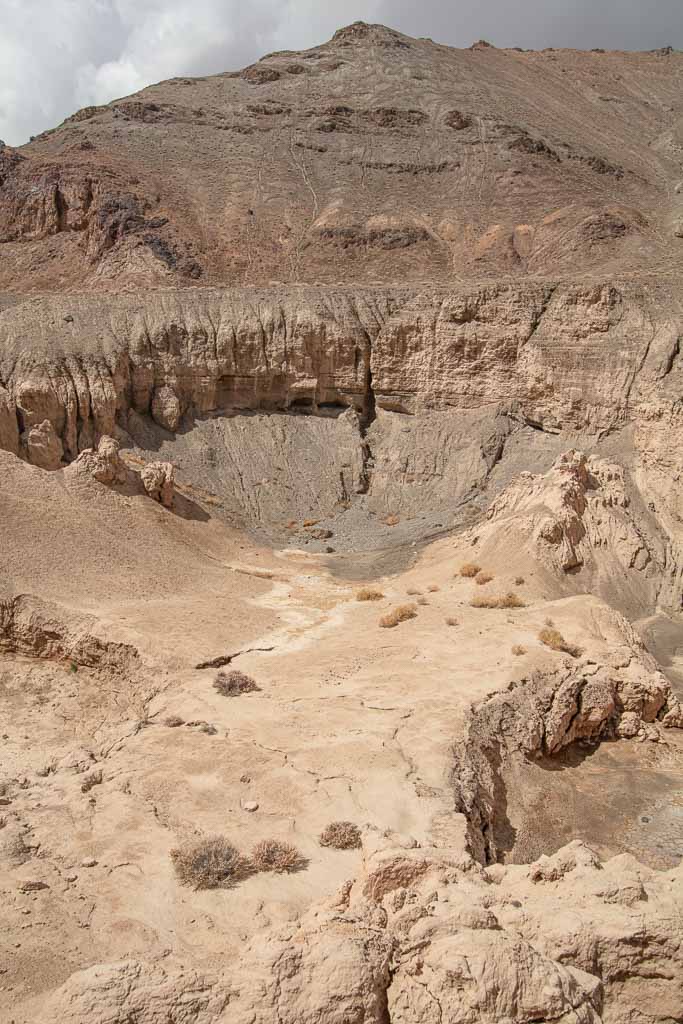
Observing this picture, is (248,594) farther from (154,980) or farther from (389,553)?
(154,980)

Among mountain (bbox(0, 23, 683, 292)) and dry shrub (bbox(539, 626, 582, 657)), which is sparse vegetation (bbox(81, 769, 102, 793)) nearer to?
dry shrub (bbox(539, 626, 582, 657))

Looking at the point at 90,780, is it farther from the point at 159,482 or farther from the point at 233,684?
the point at 159,482

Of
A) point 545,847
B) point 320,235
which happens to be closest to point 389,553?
point 545,847

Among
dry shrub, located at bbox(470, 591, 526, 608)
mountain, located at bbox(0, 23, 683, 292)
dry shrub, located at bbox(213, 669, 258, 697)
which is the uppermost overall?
mountain, located at bbox(0, 23, 683, 292)

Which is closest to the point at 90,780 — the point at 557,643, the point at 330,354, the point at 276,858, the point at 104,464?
the point at 276,858

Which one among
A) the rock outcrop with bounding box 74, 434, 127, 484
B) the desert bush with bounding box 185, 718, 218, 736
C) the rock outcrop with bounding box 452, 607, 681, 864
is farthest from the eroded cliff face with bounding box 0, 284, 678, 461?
the desert bush with bounding box 185, 718, 218, 736

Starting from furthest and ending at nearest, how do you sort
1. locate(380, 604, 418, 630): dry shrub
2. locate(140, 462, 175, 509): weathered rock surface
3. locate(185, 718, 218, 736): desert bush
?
locate(140, 462, 175, 509): weathered rock surface
locate(380, 604, 418, 630): dry shrub
locate(185, 718, 218, 736): desert bush
